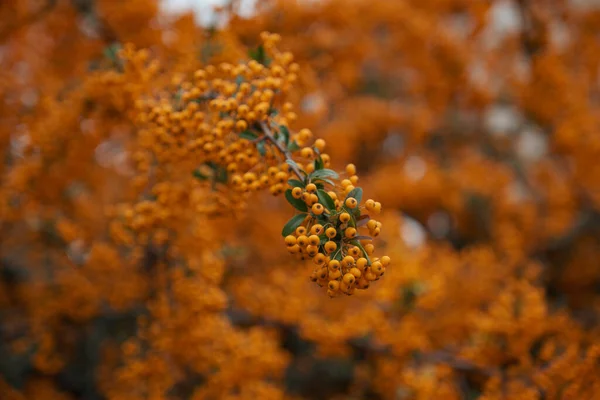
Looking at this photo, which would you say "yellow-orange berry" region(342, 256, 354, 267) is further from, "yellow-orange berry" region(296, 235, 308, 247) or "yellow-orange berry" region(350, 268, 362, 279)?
"yellow-orange berry" region(296, 235, 308, 247)

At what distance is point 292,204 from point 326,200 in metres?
0.14

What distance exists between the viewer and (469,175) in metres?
5.14

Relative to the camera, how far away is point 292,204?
5.55 feet

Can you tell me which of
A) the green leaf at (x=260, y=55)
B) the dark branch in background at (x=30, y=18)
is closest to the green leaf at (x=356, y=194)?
the green leaf at (x=260, y=55)

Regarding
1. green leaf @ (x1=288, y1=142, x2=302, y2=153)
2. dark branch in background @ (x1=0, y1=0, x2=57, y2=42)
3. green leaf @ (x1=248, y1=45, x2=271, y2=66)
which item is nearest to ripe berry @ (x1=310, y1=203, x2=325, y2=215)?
green leaf @ (x1=288, y1=142, x2=302, y2=153)

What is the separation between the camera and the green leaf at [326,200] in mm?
1607

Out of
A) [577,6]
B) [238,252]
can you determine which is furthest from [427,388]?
[577,6]

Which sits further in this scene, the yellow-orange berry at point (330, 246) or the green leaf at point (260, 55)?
the green leaf at point (260, 55)

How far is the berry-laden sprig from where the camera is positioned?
154cm

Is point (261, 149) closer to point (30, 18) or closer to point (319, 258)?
point (319, 258)

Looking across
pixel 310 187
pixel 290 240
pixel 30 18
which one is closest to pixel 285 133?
pixel 310 187

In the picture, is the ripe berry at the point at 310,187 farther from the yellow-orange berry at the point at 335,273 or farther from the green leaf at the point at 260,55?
the green leaf at the point at 260,55

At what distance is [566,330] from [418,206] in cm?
252

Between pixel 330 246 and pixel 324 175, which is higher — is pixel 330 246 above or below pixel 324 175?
below
